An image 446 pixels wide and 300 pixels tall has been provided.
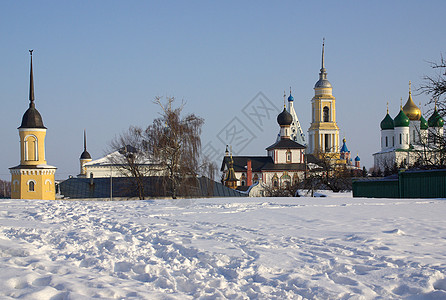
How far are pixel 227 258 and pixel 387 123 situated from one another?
8319 centimetres

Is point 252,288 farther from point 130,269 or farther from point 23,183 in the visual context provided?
point 23,183

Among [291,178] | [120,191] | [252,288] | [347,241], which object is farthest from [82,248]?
[291,178]

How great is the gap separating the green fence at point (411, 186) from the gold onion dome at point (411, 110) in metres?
62.8

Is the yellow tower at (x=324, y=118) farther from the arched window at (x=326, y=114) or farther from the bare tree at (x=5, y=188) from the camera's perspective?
the bare tree at (x=5, y=188)

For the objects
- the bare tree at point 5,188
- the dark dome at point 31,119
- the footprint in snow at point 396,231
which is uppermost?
the dark dome at point 31,119

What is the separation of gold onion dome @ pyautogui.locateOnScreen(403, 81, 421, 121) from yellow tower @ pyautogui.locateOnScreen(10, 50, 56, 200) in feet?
204

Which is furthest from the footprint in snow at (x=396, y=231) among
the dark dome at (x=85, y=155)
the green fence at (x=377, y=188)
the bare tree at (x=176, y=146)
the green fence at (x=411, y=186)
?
the dark dome at (x=85, y=155)

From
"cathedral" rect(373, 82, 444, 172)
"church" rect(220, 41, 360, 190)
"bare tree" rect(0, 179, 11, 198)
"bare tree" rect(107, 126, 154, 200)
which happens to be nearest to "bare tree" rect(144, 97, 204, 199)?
"bare tree" rect(107, 126, 154, 200)

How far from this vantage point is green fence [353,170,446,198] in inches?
682

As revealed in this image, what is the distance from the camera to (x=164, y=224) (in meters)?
9.32

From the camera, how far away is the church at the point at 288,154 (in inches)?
2960

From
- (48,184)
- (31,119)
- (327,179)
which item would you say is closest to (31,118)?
(31,119)

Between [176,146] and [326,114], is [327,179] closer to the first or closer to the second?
[176,146]

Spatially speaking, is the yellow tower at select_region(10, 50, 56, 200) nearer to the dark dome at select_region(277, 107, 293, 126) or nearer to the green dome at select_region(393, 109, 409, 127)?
the dark dome at select_region(277, 107, 293, 126)
